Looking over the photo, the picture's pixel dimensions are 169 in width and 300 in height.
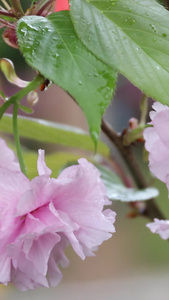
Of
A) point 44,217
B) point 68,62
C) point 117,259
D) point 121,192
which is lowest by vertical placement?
point 117,259

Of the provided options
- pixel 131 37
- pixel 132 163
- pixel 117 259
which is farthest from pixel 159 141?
pixel 117 259

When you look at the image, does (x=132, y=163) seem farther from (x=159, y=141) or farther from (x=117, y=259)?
(x=117, y=259)

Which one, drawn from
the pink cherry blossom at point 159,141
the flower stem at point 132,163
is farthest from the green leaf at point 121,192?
the pink cherry blossom at point 159,141

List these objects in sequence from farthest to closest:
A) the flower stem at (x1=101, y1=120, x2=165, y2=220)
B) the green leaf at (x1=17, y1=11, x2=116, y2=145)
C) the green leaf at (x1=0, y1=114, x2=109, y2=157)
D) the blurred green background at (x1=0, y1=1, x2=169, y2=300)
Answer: the blurred green background at (x1=0, y1=1, x2=169, y2=300) < the green leaf at (x1=0, y1=114, x2=109, y2=157) < the flower stem at (x1=101, y1=120, x2=165, y2=220) < the green leaf at (x1=17, y1=11, x2=116, y2=145)

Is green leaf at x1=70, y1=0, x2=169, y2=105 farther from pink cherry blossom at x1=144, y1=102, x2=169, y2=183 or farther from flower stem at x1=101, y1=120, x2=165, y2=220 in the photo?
flower stem at x1=101, y1=120, x2=165, y2=220

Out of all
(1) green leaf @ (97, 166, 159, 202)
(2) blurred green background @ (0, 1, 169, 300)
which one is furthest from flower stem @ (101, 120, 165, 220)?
(2) blurred green background @ (0, 1, 169, 300)

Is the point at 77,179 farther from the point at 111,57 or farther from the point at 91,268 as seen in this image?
the point at 91,268
